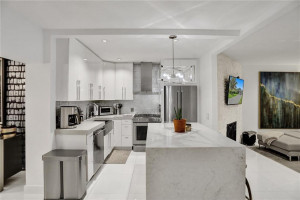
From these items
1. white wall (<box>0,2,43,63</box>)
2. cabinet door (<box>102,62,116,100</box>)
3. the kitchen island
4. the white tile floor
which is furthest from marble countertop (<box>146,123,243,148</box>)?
cabinet door (<box>102,62,116,100</box>)

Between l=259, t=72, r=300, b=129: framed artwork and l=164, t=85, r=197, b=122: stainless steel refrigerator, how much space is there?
280 cm

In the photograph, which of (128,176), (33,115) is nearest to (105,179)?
(128,176)

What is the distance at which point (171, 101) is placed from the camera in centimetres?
494

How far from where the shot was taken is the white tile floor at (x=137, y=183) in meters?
2.94

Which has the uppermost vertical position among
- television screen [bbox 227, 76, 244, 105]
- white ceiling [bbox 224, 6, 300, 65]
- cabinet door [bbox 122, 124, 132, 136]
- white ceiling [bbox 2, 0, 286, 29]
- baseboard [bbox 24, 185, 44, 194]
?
white ceiling [bbox 2, 0, 286, 29]

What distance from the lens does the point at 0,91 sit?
146 inches

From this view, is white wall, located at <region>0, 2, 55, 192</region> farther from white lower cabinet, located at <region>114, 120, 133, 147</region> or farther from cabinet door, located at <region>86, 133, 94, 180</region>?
white lower cabinet, located at <region>114, 120, 133, 147</region>

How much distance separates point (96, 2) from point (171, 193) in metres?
2.12

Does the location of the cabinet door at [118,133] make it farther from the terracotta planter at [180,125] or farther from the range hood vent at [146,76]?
the terracotta planter at [180,125]

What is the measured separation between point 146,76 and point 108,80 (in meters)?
1.07

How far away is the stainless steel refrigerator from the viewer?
16.2ft

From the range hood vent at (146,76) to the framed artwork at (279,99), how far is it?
3.65 metres

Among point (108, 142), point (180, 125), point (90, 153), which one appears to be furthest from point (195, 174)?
point (108, 142)

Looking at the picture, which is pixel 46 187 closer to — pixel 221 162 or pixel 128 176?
pixel 128 176
